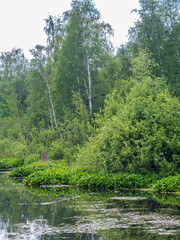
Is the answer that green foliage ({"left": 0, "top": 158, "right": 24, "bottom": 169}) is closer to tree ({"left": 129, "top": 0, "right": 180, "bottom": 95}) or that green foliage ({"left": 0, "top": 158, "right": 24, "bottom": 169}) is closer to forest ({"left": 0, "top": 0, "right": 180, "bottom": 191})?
forest ({"left": 0, "top": 0, "right": 180, "bottom": 191})

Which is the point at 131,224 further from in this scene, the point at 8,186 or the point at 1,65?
the point at 1,65

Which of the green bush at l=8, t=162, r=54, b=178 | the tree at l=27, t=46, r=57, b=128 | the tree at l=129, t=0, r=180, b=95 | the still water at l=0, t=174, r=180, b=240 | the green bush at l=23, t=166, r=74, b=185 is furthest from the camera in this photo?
the tree at l=27, t=46, r=57, b=128

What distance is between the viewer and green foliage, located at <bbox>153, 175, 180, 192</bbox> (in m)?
12.1

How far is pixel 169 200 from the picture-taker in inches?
418

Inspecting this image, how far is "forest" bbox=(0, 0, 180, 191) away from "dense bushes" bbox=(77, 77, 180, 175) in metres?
0.04

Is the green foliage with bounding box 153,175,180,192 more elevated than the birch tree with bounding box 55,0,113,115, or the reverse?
the birch tree with bounding box 55,0,113,115

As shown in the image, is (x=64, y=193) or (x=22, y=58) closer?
(x=64, y=193)

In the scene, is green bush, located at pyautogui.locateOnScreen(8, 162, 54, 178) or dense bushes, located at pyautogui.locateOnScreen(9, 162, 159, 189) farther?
green bush, located at pyautogui.locateOnScreen(8, 162, 54, 178)

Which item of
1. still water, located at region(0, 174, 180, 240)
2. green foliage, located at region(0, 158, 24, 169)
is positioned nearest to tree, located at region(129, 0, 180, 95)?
green foliage, located at region(0, 158, 24, 169)

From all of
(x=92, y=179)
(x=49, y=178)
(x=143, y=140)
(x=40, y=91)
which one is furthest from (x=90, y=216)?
(x=40, y=91)

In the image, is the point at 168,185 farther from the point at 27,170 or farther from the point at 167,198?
the point at 27,170

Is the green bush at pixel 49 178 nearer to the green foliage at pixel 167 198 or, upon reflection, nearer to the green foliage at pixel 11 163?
the green foliage at pixel 167 198

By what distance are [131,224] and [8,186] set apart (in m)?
10.1

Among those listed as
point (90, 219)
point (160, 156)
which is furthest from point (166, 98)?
point (90, 219)
